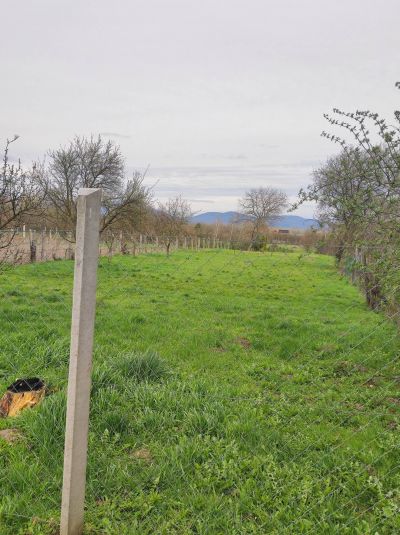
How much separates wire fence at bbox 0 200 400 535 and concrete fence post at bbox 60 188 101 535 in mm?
436

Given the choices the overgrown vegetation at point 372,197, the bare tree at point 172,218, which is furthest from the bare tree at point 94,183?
the overgrown vegetation at point 372,197

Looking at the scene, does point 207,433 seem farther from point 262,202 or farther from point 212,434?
point 262,202

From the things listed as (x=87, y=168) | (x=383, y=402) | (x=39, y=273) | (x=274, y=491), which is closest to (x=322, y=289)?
(x=383, y=402)

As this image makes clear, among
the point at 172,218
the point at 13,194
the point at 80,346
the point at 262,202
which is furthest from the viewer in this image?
the point at 262,202

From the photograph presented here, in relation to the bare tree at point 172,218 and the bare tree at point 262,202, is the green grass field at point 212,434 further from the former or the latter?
the bare tree at point 262,202

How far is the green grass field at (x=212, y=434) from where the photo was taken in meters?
2.47

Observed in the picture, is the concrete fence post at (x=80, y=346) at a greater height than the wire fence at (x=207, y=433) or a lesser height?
greater

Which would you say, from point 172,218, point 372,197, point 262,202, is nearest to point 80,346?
point 372,197

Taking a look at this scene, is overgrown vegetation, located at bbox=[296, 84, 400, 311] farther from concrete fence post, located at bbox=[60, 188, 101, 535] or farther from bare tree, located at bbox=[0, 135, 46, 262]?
bare tree, located at bbox=[0, 135, 46, 262]

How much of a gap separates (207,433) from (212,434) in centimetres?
6

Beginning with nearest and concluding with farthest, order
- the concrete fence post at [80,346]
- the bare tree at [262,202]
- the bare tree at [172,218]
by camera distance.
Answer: the concrete fence post at [80,346], the bare tree at [172,218], the bare tree at [262,202]

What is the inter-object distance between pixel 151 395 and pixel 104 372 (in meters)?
0.56

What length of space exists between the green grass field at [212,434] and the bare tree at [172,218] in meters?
22.8

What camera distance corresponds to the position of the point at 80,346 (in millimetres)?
1961
